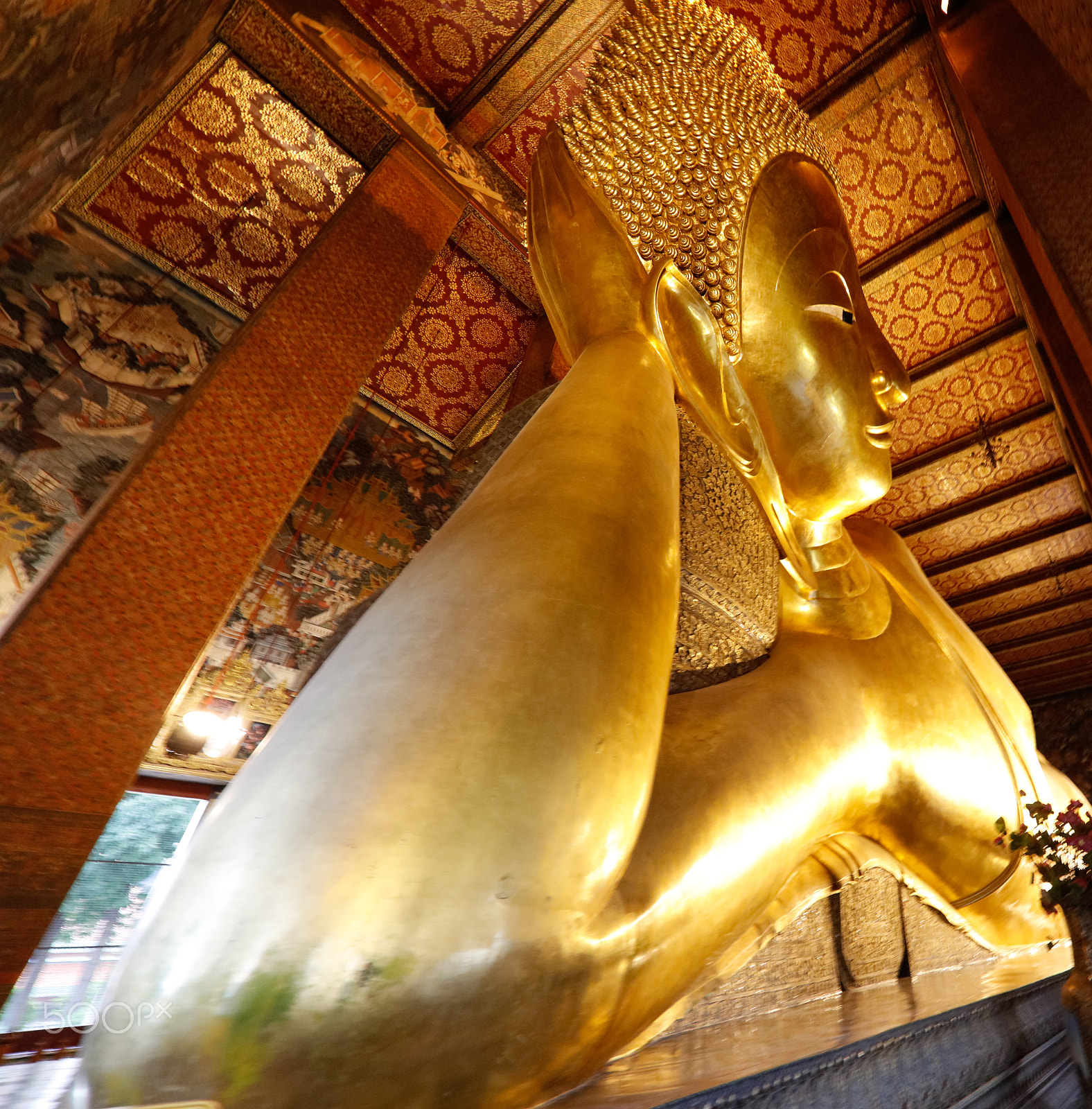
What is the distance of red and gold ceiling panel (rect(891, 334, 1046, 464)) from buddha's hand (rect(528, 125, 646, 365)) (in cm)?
315

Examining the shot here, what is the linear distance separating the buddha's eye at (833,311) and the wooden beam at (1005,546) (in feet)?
12.0

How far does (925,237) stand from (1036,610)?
338 cm

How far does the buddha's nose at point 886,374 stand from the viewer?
141 cm

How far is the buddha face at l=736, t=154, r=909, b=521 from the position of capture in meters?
1.34

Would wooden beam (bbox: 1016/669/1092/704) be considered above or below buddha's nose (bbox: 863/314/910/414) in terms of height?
above

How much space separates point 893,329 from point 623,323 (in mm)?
3227

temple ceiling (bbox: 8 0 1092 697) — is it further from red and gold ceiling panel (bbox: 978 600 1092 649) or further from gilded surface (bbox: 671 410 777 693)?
gilded surface (bbox: 671 410 777 693)

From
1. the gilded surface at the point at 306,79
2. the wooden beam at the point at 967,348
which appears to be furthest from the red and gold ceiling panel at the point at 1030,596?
the gilded surface at the point at 306,79

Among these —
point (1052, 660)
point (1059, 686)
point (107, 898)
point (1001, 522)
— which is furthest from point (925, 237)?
point (107, 898)

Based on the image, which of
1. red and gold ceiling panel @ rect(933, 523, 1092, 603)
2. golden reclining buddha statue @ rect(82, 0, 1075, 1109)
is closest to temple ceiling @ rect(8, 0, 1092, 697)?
red and gold ceiling panel @ rect(933, 523, 1092, 603)

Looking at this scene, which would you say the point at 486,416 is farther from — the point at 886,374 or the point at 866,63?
the point at 886,374

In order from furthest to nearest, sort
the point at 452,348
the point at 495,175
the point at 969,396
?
the point at 969,396, the point at 452,348, the point at 495,175

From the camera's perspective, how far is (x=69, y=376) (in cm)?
256

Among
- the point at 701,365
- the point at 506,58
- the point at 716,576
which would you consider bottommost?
the point at 716,576
